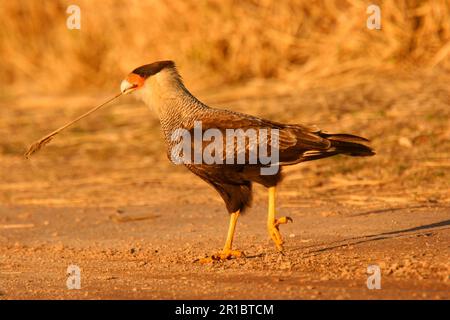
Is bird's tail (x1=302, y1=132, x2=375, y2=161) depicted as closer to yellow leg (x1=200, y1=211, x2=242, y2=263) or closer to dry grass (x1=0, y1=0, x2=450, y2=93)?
yellow leg (x1=200, y1=211, x2=242, y2=263)

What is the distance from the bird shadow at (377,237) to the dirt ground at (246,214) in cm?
2

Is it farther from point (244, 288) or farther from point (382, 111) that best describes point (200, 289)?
point (382, 111)

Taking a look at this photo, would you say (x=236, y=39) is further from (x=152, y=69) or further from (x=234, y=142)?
(x=234, y=142)

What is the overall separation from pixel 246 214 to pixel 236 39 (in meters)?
6.31

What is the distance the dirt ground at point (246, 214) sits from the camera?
6301mm

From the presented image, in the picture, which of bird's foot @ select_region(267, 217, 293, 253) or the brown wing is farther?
bird's foot @ select_region(267, 217, 293, 253)

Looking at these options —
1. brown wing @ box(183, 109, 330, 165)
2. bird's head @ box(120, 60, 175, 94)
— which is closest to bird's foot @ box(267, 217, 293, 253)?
brown wing @ box(183, 109, 330, 165)

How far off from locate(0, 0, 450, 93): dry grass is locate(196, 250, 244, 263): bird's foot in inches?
279

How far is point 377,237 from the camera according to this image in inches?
300

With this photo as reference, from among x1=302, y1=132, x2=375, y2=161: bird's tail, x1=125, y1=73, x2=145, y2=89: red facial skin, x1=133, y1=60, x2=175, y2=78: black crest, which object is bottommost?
x1=302, y1=132, x2=375, y2=161: bird's tail

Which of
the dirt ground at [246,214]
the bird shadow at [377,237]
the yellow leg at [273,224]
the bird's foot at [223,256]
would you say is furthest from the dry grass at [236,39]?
the bird's foot at [223,256]

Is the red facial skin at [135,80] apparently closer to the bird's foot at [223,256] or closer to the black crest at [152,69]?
the black crest at [152,69]

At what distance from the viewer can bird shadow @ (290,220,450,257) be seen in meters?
7.30

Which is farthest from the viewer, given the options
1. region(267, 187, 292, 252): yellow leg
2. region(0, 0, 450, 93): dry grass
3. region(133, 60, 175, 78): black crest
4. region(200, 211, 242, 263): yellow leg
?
region(0, 0, 450, 93): dry grass
